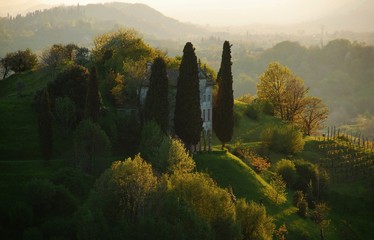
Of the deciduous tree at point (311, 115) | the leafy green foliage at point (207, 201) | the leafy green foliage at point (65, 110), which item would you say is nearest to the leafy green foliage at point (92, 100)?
the leafy green foliage at point (65, 110)

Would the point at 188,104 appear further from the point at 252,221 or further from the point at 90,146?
the point at 252,221

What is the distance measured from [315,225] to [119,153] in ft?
87.1

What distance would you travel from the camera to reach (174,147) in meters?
49.7

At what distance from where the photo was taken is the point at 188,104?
57938 millimetres

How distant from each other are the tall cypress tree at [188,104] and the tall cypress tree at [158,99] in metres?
→ 1.83

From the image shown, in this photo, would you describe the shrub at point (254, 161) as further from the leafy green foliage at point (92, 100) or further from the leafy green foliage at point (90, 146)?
the leafy green foliage at point (92, 100)

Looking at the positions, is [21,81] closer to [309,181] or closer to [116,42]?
[116,42]

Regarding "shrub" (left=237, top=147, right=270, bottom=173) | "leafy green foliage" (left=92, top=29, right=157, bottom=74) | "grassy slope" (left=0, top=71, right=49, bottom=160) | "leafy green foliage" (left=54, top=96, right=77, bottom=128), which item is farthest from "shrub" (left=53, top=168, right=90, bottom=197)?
"leafy green foliage" (left=92, top=29, right=157, bottom=74)

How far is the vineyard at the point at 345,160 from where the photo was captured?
7481 centimetres

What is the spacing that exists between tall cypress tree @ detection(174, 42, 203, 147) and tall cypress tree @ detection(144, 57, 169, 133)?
183 centimetres

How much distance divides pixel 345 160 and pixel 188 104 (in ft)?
121

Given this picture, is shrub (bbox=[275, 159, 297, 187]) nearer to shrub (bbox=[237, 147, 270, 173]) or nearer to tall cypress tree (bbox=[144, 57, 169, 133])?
shrub (bbox=[237, 147, 270, 173])

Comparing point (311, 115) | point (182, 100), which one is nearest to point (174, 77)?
point (182, 100)

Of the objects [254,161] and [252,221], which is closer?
[252,221]
